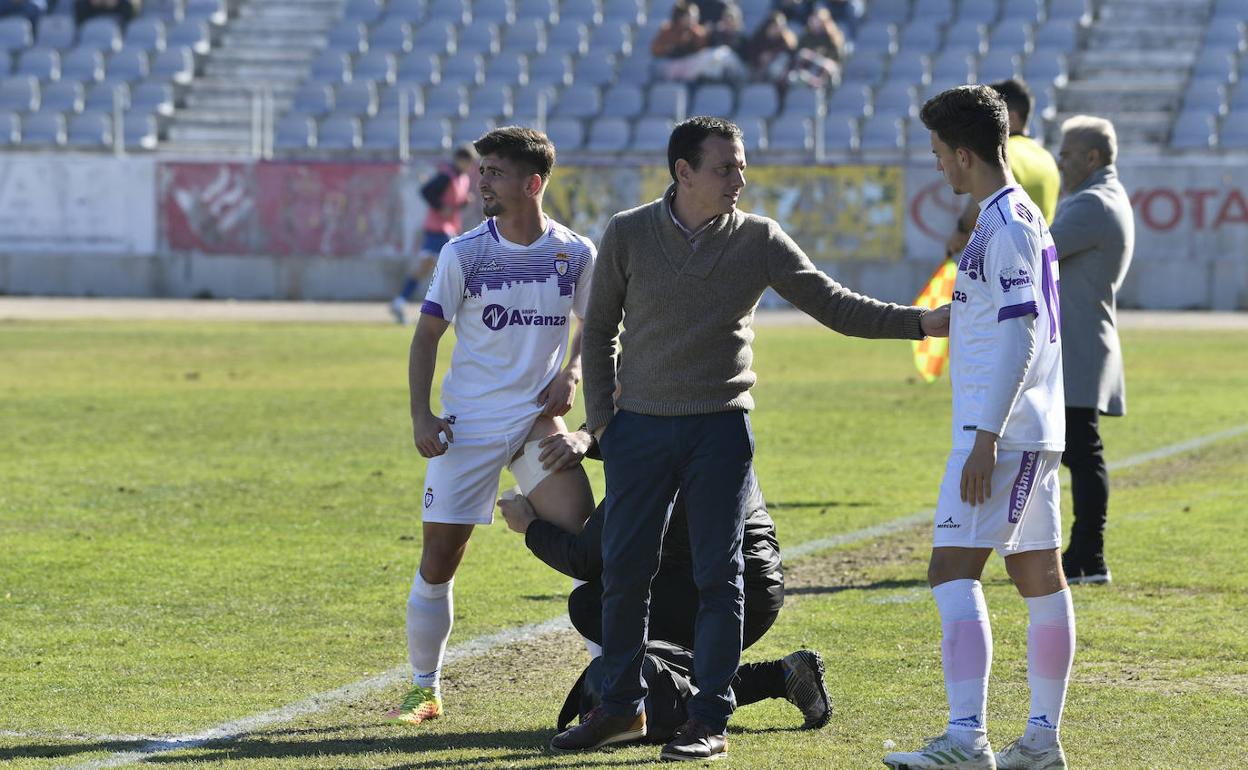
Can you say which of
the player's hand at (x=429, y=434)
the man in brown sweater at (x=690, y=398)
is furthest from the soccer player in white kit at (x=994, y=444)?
the player's hand at (x=429, y=434)

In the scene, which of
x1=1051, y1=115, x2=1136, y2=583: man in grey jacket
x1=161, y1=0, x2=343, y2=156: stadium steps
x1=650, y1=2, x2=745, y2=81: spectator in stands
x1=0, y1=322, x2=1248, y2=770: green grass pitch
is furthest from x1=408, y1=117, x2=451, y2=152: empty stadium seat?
x1=1051, y1=115, x2=1136, y2=583: man in grey jacket

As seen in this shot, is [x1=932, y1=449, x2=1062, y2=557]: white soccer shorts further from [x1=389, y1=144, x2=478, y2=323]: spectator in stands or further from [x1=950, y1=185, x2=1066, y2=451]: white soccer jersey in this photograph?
[x1=389, y1=144, x2=478, y2=323]: spectator in stands

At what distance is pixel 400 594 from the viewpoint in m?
7.58

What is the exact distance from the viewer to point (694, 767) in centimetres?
497

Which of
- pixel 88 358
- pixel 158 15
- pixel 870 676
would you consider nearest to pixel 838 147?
pixel 88 358

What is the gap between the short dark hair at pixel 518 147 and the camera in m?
5.63

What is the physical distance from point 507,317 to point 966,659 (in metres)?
1.74

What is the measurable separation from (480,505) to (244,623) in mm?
1675

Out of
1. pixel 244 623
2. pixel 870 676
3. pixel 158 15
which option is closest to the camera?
pixel 870 676

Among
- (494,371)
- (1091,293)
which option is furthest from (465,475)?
(1091,293)

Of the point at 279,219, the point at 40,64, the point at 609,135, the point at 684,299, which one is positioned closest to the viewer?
the point at 684,299

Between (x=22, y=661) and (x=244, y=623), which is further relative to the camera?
(x=244, y=623)

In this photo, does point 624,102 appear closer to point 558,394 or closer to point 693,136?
point 558,394

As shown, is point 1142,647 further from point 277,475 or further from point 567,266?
point 277,475
